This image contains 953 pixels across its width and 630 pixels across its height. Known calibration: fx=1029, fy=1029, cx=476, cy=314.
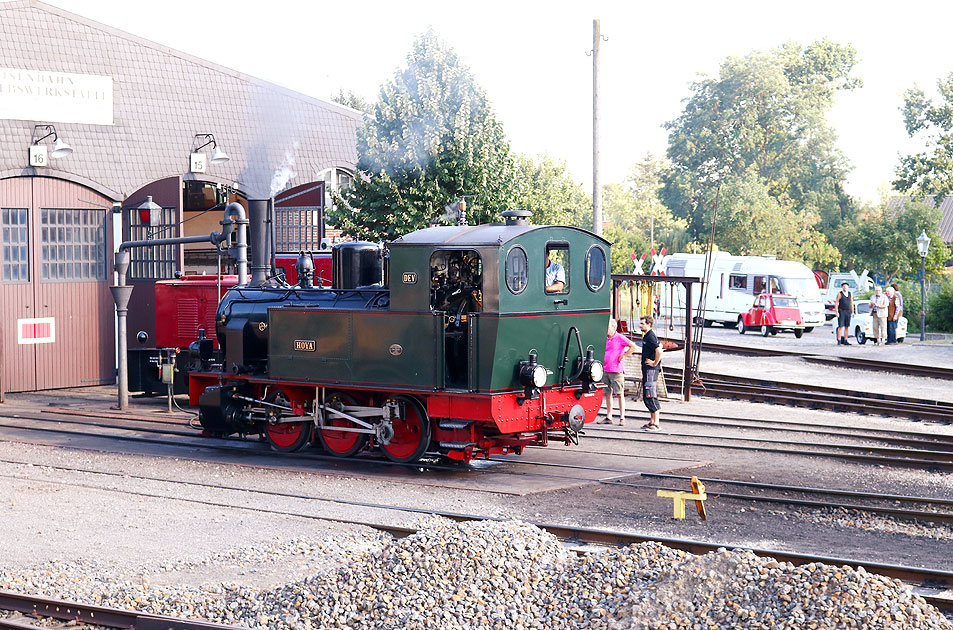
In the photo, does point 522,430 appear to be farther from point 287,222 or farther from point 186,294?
point 287,222

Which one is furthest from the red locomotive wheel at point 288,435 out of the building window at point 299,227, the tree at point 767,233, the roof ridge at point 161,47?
the tree at point 767,233

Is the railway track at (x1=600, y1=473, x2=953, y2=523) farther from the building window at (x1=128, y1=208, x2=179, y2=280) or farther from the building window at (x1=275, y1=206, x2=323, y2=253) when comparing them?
the building window at (x1=275, y1=206, x2=323, y2=253)

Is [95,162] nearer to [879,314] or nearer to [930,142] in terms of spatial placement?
[879,314]

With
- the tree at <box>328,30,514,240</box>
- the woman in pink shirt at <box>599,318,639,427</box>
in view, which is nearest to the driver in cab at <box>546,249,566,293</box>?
the woman in pink shirt at <box>599,318,639,427</box>

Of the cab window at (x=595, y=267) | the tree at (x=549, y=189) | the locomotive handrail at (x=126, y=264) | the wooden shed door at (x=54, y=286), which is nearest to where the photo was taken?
the cab window at (x=595, y=267)

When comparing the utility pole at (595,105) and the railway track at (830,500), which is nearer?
the railway track at (830,500)

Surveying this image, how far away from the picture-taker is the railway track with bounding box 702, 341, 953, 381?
23.7 m

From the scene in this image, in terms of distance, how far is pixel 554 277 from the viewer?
12.3 m

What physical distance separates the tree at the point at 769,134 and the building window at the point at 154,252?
4007cm

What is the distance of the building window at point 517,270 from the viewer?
37.8 ft

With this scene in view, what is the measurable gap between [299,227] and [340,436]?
13.2 metres

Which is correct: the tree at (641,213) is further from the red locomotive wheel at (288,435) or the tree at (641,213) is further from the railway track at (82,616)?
the railway track at (82,616)

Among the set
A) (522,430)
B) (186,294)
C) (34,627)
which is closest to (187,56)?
(186,294)

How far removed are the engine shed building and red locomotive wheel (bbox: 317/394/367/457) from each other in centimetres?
971
